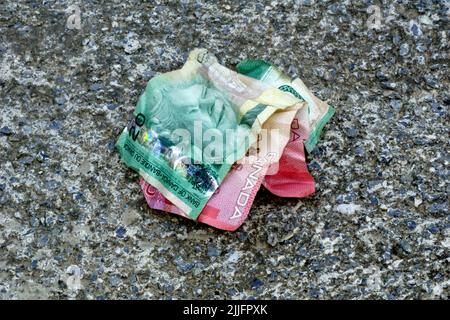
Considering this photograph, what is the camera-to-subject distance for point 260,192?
6.48 feet

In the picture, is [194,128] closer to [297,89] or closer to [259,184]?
[259,184]

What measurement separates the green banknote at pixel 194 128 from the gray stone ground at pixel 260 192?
8cm

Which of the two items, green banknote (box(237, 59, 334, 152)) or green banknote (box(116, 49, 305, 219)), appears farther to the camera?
green banknote (box(237, 59, 334, 152))

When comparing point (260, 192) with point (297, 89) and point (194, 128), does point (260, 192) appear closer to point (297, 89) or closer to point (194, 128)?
point (194, 128)

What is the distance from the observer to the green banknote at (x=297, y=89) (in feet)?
6.82

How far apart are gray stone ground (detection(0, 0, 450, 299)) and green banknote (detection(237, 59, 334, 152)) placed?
0.05 meters

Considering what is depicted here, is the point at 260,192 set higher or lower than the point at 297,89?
lower

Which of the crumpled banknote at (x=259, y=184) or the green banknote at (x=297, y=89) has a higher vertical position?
the green banknote at (x=297, y=89)

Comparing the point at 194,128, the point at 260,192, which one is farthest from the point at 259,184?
the point at 194,128

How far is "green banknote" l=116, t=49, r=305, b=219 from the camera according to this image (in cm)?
192

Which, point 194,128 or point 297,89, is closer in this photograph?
point 194,128

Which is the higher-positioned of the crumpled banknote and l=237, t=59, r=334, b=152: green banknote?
l=237, t=59, r=334, b=152: green banknote

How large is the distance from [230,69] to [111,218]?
0.64m

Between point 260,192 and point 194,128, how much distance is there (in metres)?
0.26
